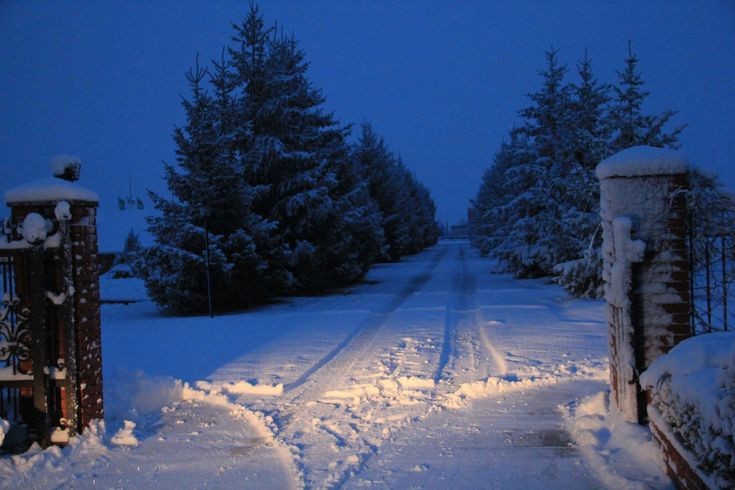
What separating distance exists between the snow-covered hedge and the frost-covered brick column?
24.7 inches

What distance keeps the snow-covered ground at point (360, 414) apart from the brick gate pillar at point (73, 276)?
382mm

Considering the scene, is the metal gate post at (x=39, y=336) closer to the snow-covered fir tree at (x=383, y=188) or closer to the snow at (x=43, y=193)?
the snow at (x=43, y=193)

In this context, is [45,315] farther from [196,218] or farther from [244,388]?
[196,218]

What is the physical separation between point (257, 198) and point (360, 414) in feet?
47.1

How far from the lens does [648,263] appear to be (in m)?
5.15

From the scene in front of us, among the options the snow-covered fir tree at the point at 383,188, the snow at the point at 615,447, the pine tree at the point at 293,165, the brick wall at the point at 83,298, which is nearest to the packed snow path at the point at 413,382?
the snow at the point at 615,447

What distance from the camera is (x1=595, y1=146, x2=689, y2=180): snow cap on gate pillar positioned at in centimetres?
508

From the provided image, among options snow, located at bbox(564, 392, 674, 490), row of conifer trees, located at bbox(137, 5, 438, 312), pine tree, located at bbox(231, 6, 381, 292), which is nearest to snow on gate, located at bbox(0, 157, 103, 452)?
snow, located at bbox(564, 392, 674, 490)

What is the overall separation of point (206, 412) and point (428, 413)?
2.43m

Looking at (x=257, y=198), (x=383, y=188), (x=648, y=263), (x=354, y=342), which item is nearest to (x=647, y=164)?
(x=648, y=263)

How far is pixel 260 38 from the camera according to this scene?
21.2 m

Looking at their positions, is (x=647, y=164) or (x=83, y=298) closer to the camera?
(x=647, y=164)

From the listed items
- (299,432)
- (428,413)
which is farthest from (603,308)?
(299,432)

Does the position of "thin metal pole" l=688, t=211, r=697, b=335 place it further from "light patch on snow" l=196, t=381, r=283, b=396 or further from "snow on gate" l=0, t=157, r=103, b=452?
"snow on gate" l=0, t=157, r=103, b=452
